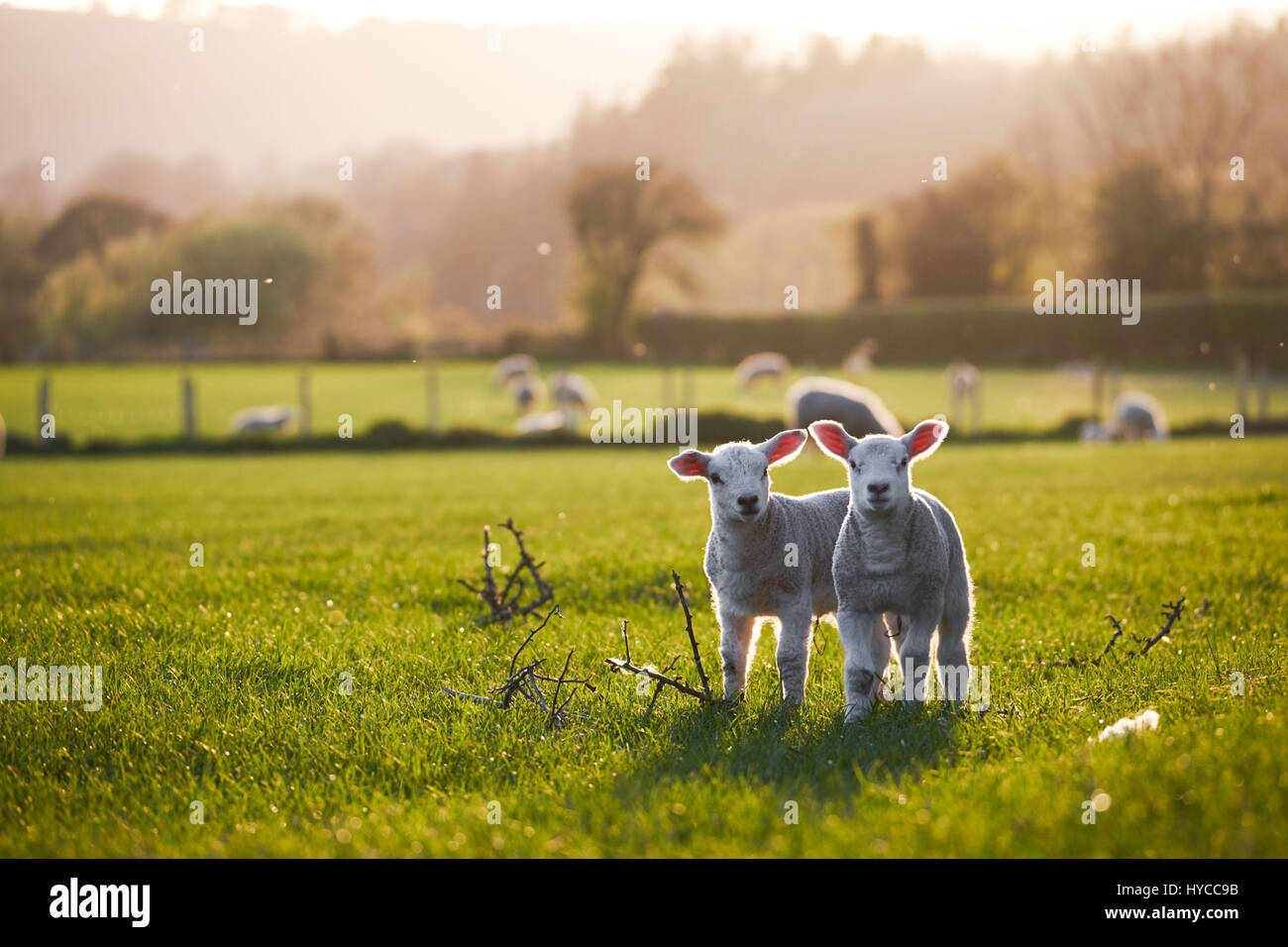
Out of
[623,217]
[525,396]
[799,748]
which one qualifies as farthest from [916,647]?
[623,217]

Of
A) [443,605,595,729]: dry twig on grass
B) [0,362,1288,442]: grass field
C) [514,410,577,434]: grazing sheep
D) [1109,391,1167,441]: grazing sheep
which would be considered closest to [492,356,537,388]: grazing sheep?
[0,362,1288,442]: grass field

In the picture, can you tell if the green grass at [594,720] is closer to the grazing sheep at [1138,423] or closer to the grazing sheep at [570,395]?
the grazing sheep at [1138,423]

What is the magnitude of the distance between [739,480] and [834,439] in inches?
18.8

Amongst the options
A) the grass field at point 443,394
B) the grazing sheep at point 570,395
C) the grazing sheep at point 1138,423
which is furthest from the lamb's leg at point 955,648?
the grazing sheep at point 570,395

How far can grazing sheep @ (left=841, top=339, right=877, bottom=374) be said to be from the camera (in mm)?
50969

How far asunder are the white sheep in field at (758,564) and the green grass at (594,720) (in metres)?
0.28

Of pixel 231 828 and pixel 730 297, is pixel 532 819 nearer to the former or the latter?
pixel 231 828

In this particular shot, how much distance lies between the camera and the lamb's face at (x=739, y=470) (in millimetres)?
4766

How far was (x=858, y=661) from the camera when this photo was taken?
15.6 feet

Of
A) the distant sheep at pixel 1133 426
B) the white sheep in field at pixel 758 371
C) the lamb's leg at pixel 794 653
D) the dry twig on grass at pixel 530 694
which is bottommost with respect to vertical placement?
the dry twig on grass at pixel 530 694

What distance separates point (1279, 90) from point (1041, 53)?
43.4 m

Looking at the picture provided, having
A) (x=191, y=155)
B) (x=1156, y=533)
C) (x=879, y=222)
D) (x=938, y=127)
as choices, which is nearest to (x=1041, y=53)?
(x=938, y=127)

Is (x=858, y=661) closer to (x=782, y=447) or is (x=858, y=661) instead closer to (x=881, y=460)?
(x=881, y=460)

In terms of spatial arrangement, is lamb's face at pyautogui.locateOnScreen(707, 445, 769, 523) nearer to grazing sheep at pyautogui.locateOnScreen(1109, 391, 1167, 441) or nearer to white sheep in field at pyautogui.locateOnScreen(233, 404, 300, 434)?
grazing sheep at pyautogui.locateOnScreen(1109, 391, 1167, 441)
